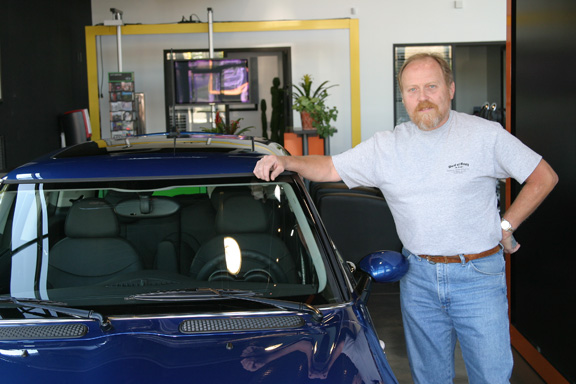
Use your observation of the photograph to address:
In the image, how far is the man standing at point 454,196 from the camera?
7.42 ft

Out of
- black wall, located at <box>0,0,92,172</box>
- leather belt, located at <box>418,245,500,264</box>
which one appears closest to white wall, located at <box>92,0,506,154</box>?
black wall, located at <box>0,0,92,172</box>

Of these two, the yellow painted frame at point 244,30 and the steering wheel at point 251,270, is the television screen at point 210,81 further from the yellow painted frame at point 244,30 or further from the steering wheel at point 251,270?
the steering wheel at point 251,270

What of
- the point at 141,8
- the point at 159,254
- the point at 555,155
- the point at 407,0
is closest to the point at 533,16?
the point at 555,155

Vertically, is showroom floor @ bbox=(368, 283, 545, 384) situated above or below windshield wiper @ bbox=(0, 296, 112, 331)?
below

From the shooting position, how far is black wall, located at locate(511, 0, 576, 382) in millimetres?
3123

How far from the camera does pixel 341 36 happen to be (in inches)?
492

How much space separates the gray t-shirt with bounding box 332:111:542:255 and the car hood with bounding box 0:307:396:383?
0.61m

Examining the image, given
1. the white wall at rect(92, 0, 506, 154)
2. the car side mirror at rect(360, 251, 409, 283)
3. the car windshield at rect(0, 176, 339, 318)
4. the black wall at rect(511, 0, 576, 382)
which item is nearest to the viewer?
the car windshield at rect(0, 176, 339, 318)

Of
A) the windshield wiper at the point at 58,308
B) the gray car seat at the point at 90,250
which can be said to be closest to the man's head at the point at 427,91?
the gray car seat at the point at 90,250

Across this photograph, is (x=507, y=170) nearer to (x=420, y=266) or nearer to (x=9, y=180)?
(x=420, y=266)

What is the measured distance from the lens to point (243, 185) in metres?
2.16

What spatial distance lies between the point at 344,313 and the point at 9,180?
1.16 meters

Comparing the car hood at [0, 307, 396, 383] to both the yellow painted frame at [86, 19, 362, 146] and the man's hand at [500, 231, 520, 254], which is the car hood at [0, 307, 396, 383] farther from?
the yellow painted frame at [86, 19, 362, 146]

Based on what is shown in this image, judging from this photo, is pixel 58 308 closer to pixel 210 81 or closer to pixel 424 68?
pixel 424 68
